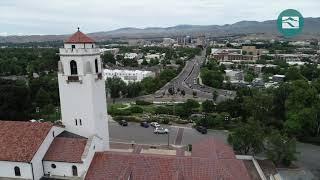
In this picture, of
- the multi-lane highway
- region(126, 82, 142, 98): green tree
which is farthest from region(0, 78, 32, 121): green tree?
the multi-lane highway

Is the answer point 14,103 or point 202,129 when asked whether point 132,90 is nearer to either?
point 14,103

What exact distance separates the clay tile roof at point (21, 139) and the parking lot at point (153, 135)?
60.6 ft

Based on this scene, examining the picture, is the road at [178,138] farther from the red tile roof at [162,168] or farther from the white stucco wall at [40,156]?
the white stucco wall at [40,156]

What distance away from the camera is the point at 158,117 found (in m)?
59.8

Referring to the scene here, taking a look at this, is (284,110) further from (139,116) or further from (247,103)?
(139,116)

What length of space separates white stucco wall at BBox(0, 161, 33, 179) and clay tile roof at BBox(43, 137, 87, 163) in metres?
1.59

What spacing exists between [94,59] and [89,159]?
8565 millimetres

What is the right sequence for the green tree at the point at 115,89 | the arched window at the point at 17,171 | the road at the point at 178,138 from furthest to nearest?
the green tree at the point at 115,89, the road at the point at 178,138, the arched window at the point at 17,171

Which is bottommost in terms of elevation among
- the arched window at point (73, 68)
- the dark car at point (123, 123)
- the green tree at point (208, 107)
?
the dark car at point (123, 123)

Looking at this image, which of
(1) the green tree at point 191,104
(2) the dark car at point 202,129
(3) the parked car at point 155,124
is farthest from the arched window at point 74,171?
(1) the green tree at point 191,104

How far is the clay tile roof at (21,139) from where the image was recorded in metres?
28.0

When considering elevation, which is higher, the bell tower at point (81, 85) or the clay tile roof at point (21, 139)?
the bell tower at point (81, 85)

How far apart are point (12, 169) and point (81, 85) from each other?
8.59 meters

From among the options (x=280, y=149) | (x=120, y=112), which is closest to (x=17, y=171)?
(x=280, y=149)
